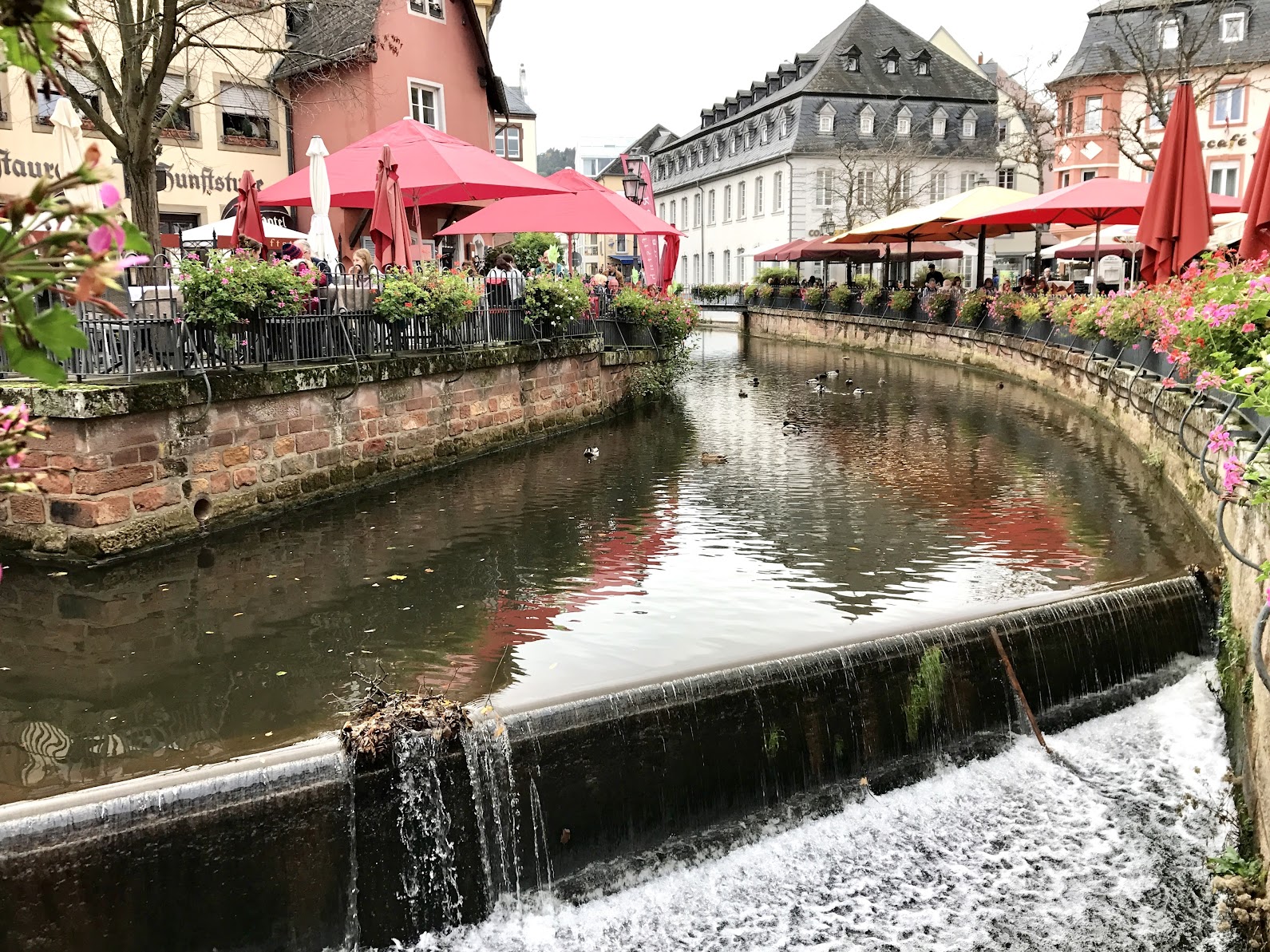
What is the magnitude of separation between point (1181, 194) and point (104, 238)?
44.7ft

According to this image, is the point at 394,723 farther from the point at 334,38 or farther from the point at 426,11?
the point at 426,11

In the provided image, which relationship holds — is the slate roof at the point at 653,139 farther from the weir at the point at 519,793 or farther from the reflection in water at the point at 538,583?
the weir at the point at 519,793

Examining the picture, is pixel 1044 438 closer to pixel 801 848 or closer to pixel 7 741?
pixel 801 848

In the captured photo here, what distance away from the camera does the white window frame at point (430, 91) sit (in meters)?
24.2

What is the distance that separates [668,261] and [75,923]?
749 inches

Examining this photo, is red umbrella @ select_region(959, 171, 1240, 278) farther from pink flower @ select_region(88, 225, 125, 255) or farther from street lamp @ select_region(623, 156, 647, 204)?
pink flower @ select_region(88, 225, 125, 255)

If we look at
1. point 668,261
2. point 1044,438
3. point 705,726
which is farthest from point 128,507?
point 668,261

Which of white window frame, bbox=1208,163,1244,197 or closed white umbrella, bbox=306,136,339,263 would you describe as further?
white window frame, bbox=1208,163,1244,197

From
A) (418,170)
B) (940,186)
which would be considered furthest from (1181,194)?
(940,186)

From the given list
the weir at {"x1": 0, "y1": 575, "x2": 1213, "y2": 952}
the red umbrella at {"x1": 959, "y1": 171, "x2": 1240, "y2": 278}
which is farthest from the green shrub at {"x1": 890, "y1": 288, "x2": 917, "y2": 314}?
the weir at {"x1": 0, "y1": 575, "x2": 1213, "y2": 952}

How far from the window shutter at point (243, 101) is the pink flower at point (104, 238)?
23.7 m

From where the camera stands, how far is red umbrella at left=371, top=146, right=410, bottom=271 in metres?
13.0

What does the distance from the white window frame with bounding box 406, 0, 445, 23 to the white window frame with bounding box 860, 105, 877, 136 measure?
30.9 m

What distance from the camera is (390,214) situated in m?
13.2
